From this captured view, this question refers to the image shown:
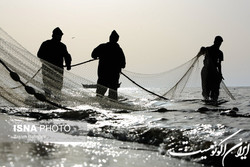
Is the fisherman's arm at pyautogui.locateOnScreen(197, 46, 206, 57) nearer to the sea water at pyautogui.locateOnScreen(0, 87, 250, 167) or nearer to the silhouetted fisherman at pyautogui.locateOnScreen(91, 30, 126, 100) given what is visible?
the silhouetted fisherman at pyautogui.locateOnScreen(91, 30, 126, 100)

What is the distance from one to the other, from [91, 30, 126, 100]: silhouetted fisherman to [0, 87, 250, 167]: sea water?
432cm

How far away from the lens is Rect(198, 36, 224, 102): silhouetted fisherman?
1148cm

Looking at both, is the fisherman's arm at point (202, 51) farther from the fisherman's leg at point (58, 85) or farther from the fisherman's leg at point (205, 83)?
the fisherman's leg at point (58, 85)

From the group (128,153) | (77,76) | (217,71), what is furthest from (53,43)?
(128,153)

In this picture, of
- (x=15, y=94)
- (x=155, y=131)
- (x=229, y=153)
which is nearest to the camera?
(x=229, y=153)

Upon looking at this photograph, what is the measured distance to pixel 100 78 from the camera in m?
10.9

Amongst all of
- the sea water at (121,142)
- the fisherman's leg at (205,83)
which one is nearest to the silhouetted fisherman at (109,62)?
the fisherman's leg at (205,83)

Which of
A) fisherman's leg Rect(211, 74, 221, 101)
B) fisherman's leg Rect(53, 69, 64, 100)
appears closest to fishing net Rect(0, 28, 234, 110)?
fisherman's leg Rect(53, 69, 64, 100)

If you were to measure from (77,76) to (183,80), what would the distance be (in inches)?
172

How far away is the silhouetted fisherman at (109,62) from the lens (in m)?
10.9

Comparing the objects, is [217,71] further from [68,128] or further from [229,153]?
[229,153]

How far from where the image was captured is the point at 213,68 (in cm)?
1153

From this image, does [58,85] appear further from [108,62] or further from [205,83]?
[205,83]

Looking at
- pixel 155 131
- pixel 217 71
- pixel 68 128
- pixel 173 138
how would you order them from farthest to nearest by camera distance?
pixel 217 71
pixel 68 128
pixel 155 131
pixel 173 138
